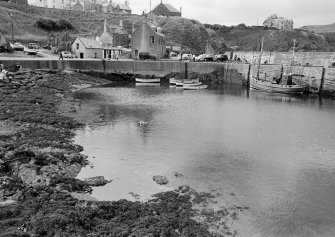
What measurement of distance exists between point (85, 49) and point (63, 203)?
59.6m

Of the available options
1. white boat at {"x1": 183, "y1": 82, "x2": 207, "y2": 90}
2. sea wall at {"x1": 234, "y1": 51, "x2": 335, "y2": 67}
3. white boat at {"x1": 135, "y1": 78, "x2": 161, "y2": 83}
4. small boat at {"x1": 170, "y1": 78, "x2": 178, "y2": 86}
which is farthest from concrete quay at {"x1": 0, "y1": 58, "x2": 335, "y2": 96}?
white boat at {"x1": 183, "y1": 82, "x2": 207, "y2": 90}


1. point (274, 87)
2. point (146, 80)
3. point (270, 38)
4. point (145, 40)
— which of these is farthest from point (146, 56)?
point (270, 38)

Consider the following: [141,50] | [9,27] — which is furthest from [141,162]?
[9,27]

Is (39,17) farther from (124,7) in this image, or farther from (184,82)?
(184,82)

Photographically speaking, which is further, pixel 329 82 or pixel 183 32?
pixel 183 32

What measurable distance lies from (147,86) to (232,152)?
37.1 metres

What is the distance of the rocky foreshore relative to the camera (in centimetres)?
1248

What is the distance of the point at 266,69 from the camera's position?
58.9 m

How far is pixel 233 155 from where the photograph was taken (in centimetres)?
2256

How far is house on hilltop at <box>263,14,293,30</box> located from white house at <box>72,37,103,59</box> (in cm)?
10088

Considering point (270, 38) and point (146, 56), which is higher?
point (270, 38)

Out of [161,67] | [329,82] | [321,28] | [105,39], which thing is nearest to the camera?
[329,82]

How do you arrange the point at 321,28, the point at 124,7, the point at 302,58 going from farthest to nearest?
the point at 321,28 → the point at 124,7 → the point at 302,58

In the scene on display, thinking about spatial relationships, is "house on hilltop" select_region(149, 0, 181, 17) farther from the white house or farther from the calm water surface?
the calm water surface
